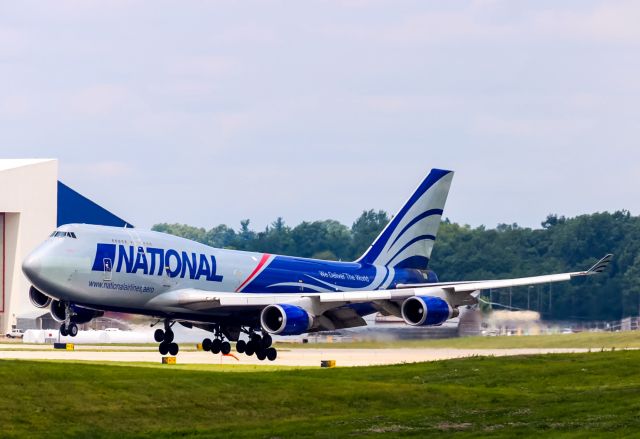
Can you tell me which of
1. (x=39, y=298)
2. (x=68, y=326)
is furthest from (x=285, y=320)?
(x=39, y=298)

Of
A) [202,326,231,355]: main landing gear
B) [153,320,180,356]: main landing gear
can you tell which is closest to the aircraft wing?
[202,326,231,355]: main landing gear

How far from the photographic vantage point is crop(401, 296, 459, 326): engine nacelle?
2258 inches

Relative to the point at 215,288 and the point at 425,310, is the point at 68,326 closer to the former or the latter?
the point at 215,288

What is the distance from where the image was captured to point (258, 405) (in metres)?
36.2

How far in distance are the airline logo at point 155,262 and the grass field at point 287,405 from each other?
12732mm

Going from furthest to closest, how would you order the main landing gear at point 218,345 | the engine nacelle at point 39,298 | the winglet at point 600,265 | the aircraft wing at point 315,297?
the main landing gear at point 218,345 < the aircraft wing at point 315,297 < the engine nacelle at point 39,298 < the winglet at point 600,265

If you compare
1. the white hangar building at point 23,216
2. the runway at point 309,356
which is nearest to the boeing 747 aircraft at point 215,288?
the runway at point 309,356

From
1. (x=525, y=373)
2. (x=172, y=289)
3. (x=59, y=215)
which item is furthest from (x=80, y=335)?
(x=525, y=373)

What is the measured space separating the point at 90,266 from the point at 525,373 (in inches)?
678

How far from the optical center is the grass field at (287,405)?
31859mm

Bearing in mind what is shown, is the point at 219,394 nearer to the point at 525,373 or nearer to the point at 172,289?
the point at 525,373

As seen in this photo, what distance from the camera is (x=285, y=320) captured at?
57.0m

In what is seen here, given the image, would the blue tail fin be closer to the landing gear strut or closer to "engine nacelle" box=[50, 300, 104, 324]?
"engine nacelle" box=[50, 300, 104, 324]

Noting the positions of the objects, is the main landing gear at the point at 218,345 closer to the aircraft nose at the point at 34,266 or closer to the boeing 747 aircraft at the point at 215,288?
the boeing 747 aircraft at the point at 215,288
